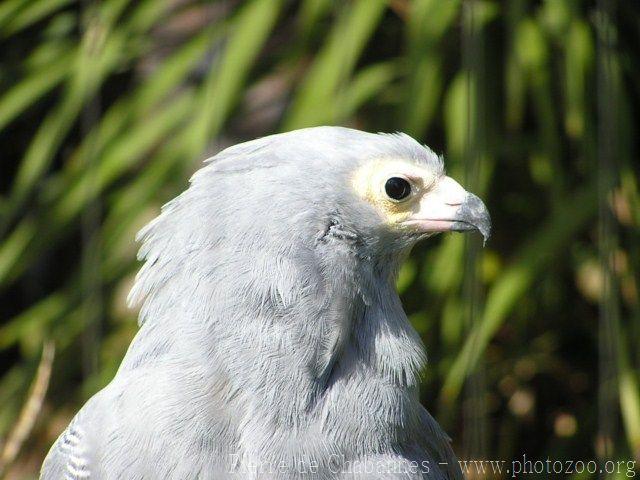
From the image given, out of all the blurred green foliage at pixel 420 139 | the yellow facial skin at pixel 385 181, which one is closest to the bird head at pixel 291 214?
the yellow facial skin at pixel 385 181

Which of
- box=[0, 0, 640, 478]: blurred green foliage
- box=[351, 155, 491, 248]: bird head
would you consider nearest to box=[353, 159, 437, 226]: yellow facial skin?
box=[351, 155, 491, 248]: bird head

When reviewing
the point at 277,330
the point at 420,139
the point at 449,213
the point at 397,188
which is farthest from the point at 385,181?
the point at 420,139

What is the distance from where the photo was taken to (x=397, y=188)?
1.75 m

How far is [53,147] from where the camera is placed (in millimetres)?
3281

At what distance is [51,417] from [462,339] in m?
1.49

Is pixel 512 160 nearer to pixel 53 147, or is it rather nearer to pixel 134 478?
pixel 53 147

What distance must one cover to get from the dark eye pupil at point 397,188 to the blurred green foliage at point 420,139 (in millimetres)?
1164

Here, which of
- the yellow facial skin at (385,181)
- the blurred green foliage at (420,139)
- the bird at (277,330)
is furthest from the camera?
→ the blurred green foliage at (420,139)

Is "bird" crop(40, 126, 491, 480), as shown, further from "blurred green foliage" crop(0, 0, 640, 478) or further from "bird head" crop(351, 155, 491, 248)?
A: "blurred green foliage" crop(0, 0, 640, 478)

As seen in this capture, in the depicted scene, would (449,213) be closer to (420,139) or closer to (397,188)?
(397,188)

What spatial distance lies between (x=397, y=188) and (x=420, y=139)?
4.40 feet

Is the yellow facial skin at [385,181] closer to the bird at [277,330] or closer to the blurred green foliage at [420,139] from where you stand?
the bird at [277,330]

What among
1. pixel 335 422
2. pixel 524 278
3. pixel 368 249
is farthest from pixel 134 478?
pixel 524 278

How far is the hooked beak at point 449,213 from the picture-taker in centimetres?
179
